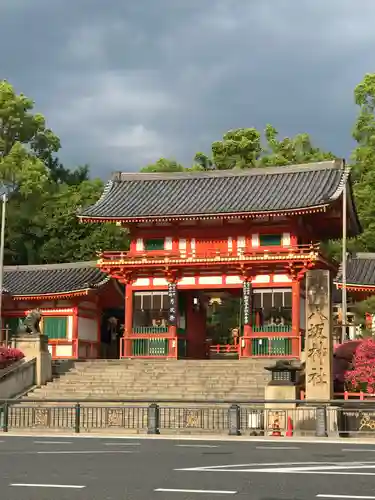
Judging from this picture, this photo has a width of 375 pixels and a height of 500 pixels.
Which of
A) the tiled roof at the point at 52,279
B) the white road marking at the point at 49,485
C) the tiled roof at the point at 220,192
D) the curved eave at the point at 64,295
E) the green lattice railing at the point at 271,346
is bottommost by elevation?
the white road marking at the point at 49,485

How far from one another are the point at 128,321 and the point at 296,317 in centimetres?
887

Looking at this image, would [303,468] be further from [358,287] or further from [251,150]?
[251,150]

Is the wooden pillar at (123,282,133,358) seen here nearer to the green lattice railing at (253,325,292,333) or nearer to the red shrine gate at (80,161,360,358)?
the red shrine gate at (80,161,360,358)

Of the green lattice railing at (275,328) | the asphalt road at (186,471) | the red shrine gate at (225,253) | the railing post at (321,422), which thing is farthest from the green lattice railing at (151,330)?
the asphalt road at (186,471)

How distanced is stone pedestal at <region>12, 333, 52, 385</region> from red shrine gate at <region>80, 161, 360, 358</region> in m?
6.72

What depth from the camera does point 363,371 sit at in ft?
94.8

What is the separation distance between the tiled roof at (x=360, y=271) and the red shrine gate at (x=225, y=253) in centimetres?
114

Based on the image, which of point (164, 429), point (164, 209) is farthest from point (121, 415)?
point (164, 209)

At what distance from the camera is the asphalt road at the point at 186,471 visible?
10.9 metres

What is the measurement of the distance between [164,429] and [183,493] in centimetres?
1482

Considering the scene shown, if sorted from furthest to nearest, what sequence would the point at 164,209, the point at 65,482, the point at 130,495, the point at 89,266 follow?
the point at 89,266 < the point at 164,209 < the point at 65,482 < the point at 130,495

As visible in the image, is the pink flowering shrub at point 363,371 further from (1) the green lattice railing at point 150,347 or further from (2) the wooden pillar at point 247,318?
(1) the green lattice railing at point 150,347

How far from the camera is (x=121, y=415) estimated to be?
2686 centimetres

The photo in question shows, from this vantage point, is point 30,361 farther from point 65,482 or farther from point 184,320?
point 65,482
